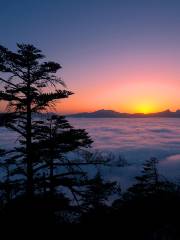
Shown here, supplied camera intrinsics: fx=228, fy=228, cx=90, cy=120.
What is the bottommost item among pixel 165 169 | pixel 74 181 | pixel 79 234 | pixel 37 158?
pixel 165 169

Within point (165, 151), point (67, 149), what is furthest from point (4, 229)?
point (165, 151)

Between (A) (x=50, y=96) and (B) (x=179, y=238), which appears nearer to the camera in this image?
(B) (x=179, y=238)

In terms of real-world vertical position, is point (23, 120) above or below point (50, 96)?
below

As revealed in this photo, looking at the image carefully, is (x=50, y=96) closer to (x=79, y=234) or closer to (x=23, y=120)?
(x=23, y=120)

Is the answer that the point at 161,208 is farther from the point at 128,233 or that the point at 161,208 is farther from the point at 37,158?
the point at 37,158

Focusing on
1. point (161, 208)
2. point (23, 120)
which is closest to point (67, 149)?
point (23, 120)

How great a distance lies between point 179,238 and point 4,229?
8.13 m

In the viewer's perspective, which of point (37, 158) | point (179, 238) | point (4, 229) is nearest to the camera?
point (179, 238)

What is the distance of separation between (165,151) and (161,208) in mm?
113446

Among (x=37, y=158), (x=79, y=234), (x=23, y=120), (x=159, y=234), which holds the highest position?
(x=23, y=120)

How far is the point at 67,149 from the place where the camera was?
43.9ft

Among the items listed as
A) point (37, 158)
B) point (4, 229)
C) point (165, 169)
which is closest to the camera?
point (4, 229)

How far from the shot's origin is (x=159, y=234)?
1019 cm

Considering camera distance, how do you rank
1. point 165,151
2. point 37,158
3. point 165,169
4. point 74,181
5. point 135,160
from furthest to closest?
point 165,151 → point 135,160 → point 165,169 → point 74,181 → point 37,158
